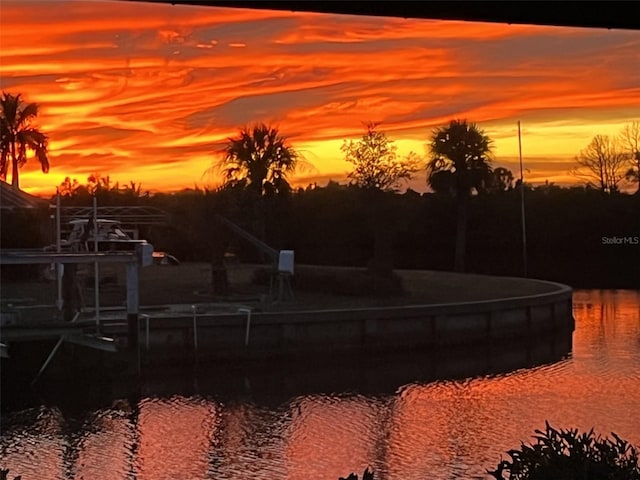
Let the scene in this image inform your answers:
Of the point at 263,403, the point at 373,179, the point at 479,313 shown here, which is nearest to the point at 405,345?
the point at 479,313

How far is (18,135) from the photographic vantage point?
11.7 m

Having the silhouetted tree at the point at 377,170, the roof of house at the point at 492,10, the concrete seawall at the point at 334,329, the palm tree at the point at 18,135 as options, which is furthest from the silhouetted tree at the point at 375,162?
the roof of house at the point at 492,10

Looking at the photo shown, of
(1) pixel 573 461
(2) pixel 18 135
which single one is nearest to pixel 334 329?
(2) pixel 18 135

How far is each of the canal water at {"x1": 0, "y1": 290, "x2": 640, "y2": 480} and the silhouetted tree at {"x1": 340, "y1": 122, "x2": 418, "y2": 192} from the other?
7.35 meters

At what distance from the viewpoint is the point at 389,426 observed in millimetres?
9430

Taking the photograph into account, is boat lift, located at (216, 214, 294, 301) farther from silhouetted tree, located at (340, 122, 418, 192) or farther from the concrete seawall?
silhouetted tree, located at (340, 122, 418, 192)

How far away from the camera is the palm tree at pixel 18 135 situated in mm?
11391

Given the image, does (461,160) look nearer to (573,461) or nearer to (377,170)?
(377,170)

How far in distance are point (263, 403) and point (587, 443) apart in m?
8.70

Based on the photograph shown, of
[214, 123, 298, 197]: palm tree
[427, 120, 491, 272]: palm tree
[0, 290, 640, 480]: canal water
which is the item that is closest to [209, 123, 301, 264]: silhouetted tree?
[214, 123, 298, 197]: palm tree

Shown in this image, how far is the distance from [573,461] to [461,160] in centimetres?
1981

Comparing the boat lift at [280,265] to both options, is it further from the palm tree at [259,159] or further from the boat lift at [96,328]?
the boat lift at [96,328]

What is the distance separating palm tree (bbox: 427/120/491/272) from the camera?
2117 centimetres

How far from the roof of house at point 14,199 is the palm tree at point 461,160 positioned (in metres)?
11.5
